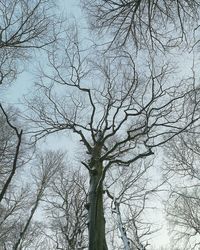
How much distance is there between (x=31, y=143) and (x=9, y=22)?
4.85m

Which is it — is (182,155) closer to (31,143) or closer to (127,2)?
(31,143)

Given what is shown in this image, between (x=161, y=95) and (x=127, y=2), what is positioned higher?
(x=161, y=95)

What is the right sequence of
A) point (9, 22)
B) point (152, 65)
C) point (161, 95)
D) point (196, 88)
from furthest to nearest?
1. point (161, 95)
2. point (152, 65)
3. point (196, 88)
4. point (9, 22)

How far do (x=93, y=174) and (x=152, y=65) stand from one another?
12.3ft

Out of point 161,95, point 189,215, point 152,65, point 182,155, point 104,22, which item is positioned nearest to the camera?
point 104,22

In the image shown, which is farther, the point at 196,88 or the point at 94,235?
the point at 196,88

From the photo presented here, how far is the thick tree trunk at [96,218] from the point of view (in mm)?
7145

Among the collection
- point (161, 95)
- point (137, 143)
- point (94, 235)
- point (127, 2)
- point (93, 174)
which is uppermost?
point (161, 95)

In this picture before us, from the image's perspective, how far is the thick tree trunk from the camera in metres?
7.14

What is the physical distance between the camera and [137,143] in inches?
407

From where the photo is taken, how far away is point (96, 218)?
7621mm

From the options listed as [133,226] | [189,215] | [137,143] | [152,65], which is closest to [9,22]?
[152,65]

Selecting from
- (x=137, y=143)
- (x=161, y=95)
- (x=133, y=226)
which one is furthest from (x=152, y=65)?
(x=133, y=226)

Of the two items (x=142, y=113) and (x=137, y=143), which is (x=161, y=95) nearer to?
(x=142, y=113)
